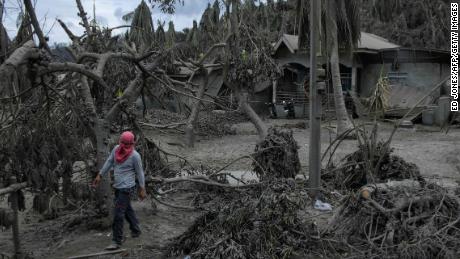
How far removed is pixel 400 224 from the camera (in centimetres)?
627

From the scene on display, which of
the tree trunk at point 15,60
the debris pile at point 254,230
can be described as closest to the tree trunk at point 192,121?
the debris pile at point 254,230

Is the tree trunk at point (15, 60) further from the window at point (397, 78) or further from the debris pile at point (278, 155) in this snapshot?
the window at point (397, 78)

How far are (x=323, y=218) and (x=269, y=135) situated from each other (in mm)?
2147

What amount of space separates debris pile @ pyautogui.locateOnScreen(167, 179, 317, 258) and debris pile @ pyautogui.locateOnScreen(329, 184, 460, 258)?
577mm

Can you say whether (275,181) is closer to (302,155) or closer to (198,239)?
(198,239)

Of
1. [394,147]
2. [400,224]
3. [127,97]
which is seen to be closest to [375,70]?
[394,147]

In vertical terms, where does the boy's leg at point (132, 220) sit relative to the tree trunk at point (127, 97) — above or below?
below

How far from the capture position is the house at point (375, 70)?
23656 mm

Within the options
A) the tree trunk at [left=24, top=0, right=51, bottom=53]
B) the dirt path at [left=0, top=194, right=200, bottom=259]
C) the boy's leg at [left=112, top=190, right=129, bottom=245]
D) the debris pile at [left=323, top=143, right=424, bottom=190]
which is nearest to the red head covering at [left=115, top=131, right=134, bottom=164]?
the boy's leg at [left=112, top=190, right=129, bottom=245]

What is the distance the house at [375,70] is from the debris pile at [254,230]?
16.2 m

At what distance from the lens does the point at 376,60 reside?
26.1 meters

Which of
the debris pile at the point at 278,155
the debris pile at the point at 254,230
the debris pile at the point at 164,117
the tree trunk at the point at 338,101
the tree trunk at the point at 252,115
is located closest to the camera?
the debris pile at the point at 254,230

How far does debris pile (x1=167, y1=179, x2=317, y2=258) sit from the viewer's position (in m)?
5.97

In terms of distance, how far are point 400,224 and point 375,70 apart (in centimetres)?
2091
